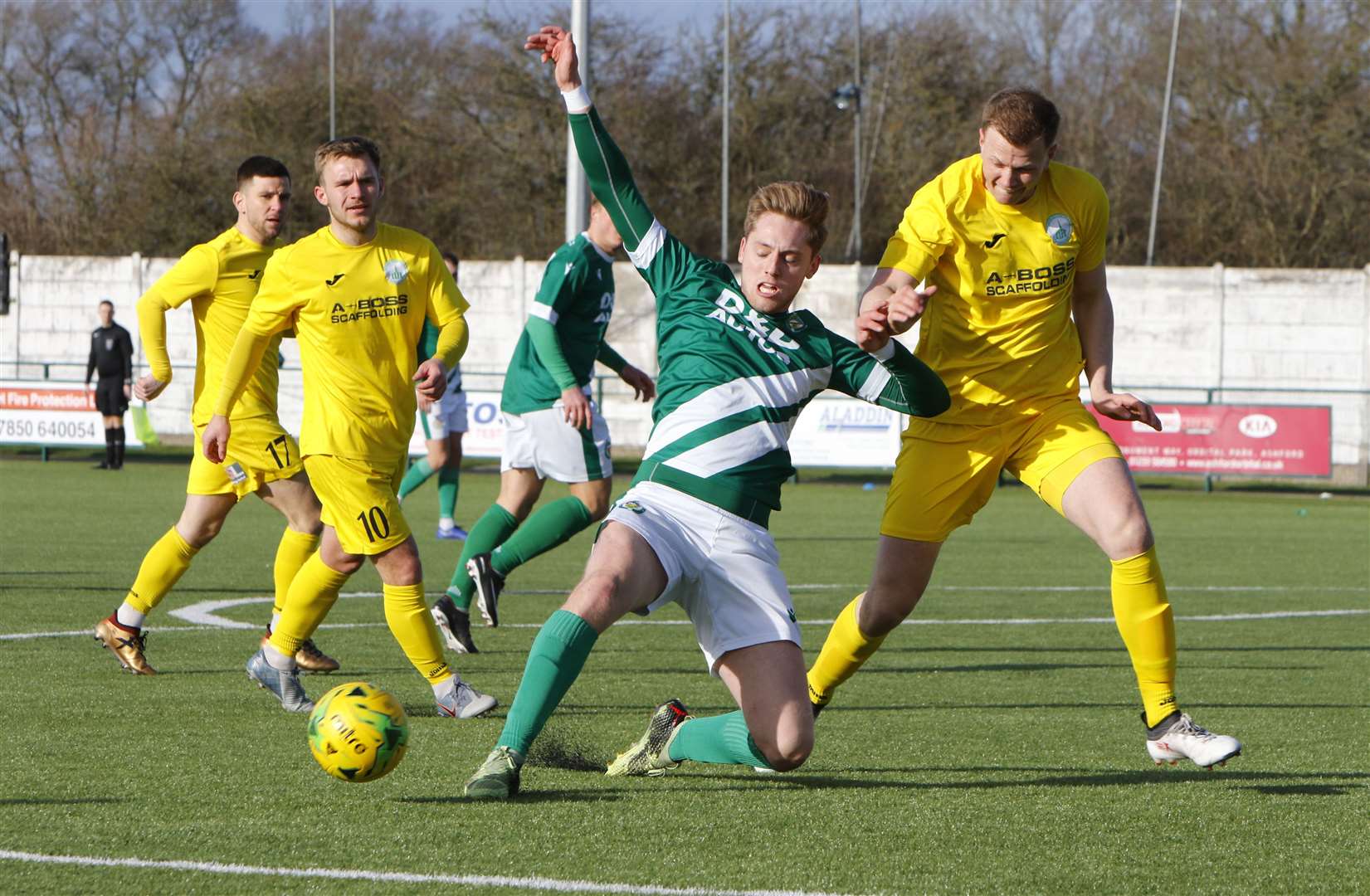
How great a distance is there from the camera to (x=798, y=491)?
22328mm

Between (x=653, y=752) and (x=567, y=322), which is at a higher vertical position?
(x=567, y=322)

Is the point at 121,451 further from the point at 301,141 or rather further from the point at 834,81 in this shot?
the point at 834,81

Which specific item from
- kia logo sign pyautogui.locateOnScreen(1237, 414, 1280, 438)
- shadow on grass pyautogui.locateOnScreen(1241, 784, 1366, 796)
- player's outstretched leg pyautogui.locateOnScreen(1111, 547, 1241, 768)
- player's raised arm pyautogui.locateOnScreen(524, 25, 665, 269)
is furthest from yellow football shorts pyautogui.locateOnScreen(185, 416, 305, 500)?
kia logo sign pyautogui.locateOnScreen(1237, 414, 1280, 438)

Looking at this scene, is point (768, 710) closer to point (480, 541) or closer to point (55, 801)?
point (55, 801)

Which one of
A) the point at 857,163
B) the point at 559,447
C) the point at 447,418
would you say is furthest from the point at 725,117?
the point at 559,447

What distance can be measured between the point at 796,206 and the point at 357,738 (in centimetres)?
191

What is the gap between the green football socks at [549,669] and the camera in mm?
4488

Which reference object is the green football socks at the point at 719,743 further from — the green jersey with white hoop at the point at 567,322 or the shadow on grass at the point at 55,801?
the green jersey with white hoop at the point at 567,322

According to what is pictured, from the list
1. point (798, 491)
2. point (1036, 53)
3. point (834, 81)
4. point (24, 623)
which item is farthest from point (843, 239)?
point (24, 623)

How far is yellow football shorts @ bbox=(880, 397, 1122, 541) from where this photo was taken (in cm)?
558

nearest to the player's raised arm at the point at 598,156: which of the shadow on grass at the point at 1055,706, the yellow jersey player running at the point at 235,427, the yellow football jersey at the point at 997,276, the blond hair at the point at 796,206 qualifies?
the blond hair at the point at 796,206

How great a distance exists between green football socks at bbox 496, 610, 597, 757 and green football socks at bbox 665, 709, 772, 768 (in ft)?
2.05

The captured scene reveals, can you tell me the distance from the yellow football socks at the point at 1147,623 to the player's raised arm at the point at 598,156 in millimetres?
1790

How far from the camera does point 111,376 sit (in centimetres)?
2311
